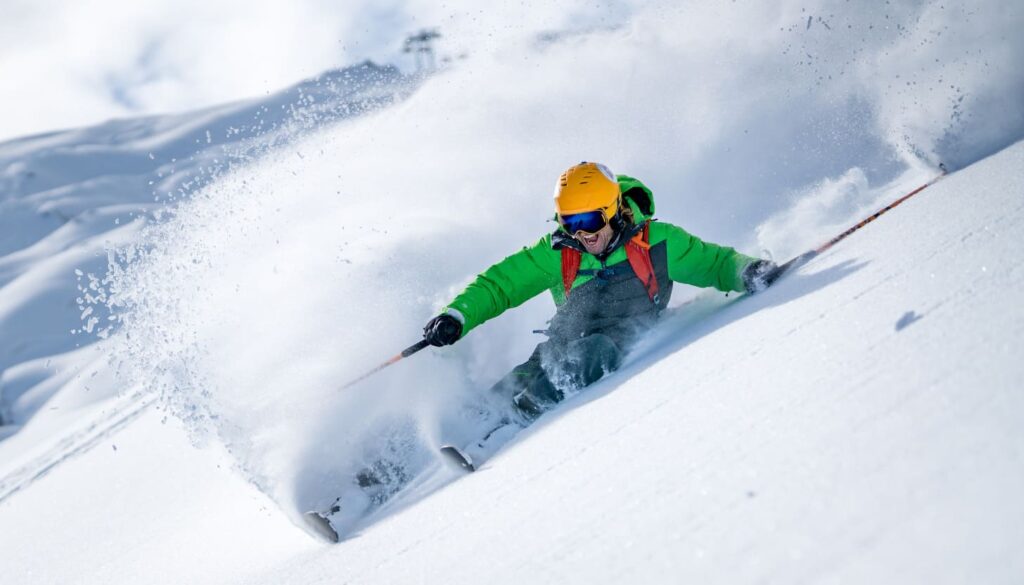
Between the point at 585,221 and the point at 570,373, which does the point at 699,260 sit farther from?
the point at 570,373

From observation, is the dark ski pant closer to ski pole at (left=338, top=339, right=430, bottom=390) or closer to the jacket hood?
ski pole at (left=338, top=339, right=430, bottom=390)

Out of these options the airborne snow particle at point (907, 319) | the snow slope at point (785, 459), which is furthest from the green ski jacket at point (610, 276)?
the airborne snow particle at point (907, 319)

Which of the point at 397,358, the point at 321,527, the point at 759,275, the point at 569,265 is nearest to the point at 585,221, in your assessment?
the point at 569,265

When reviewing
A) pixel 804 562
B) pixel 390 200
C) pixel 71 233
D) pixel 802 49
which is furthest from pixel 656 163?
pixel 71 233

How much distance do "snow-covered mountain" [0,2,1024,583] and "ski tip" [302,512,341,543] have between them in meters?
0.10

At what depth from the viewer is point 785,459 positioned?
1680 mm

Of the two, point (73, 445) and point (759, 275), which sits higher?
point (73, 445)

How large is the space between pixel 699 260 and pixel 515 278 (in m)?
1.12

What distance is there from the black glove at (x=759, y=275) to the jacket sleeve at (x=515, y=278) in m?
1.11

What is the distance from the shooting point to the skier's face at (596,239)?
14.0 ft

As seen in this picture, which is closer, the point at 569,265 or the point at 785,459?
the point at 785,459

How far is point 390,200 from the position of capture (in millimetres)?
7844

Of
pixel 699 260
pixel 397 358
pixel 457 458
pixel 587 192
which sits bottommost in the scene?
pixel 457 458

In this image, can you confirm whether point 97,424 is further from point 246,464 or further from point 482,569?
point 482,569
